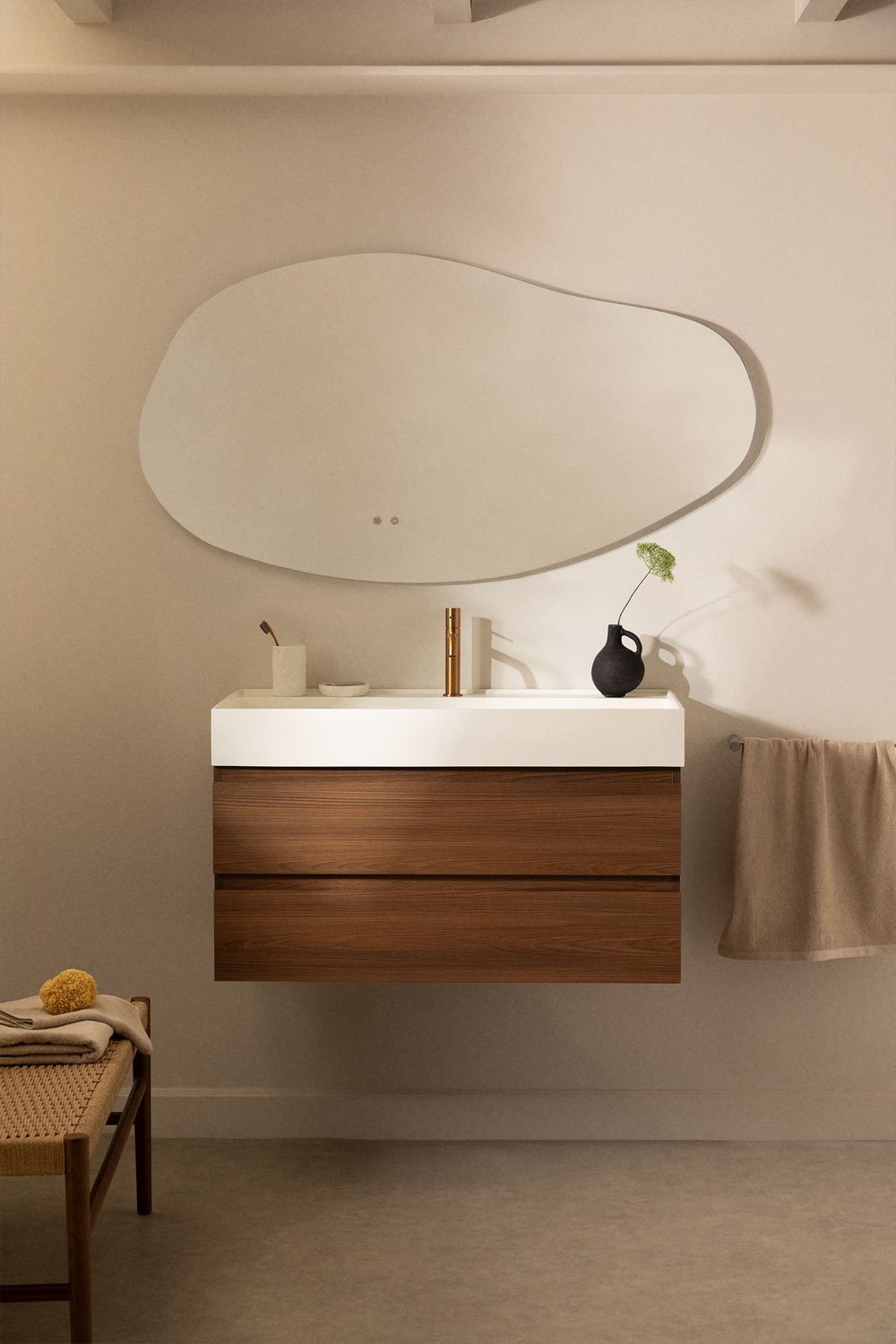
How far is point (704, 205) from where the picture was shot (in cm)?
258

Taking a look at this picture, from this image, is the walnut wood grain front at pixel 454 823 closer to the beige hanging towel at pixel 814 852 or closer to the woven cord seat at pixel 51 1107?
the beige hanging towel at pixel 814 852

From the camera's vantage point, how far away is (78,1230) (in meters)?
1.71

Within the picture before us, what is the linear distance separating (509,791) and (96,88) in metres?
1.72

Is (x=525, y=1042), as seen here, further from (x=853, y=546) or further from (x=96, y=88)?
(x=96, y=88)

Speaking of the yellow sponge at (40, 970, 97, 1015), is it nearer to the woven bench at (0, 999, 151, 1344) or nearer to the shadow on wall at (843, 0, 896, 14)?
the woven bench at (0, 999, 151, 1344)

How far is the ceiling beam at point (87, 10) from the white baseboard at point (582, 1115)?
230 cm

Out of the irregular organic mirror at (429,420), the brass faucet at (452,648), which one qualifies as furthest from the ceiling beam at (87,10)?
the brass faucet at (452,648)

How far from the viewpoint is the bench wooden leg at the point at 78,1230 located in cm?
167

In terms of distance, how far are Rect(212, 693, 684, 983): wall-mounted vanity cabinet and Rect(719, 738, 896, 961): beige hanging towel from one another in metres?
0.30

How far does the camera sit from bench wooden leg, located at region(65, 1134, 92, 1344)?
65.9 inches

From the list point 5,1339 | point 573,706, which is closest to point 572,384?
point 573,706

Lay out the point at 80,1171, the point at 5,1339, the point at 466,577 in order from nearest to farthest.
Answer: the point at 80,1171 < the point at 5,1339 < the point at 466,577

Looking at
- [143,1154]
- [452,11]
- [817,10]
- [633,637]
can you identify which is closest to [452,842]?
[633,637]

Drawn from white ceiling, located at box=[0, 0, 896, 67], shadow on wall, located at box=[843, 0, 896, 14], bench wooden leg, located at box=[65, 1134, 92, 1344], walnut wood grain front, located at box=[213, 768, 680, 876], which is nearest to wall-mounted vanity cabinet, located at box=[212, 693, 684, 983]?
walnut wood grain front, located at box=[213, 768, 680, 876]
